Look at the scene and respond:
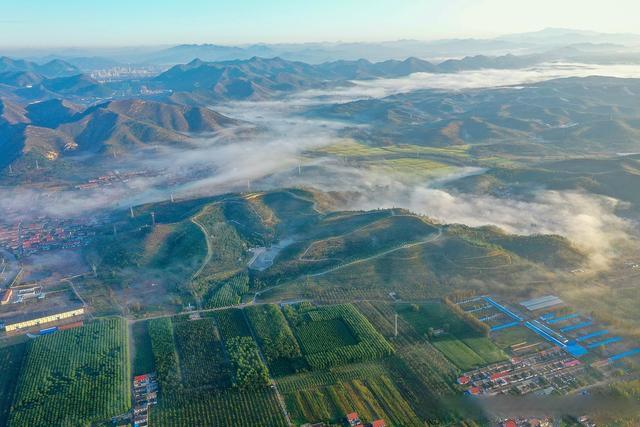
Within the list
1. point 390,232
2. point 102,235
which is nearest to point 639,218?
point 390,232

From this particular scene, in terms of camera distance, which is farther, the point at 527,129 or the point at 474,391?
the point at 527,129

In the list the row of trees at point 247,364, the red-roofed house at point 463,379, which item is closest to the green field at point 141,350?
the row of trees at point 247,364

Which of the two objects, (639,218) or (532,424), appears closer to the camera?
(532,424)

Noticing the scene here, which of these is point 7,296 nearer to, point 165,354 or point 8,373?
point 8,373

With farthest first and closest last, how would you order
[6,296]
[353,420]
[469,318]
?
1. [6,296]
2. [469,318]
3. [353,420]

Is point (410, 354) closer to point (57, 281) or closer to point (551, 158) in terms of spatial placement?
point (57, 281)

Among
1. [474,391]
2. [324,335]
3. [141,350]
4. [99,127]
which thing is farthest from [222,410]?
[99,127]
